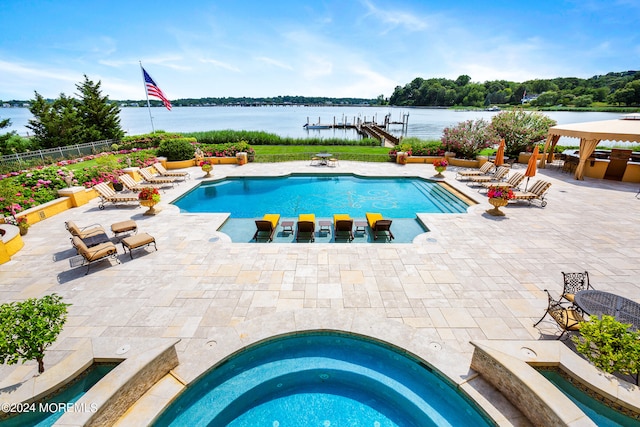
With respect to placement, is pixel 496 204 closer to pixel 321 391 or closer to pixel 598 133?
pixel 598 133

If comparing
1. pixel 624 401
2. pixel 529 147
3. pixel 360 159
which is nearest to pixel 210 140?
pixel 360 159

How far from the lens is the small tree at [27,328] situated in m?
3.66

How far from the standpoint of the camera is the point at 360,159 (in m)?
22.2

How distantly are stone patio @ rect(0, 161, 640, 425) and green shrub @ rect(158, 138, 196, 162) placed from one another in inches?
398

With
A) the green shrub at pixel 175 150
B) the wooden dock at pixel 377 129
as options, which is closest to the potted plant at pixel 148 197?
the green shrub at pixel 175 150

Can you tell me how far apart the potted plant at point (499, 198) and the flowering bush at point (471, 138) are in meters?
9.54

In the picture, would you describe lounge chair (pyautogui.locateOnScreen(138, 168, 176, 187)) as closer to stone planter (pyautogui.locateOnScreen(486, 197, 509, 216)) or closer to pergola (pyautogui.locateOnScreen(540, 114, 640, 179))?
stone planter (pyautogui.locateOnScreen(486, 197, 509, 216))

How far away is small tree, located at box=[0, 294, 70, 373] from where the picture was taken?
366 centimetres

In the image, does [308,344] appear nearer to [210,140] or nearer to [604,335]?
[604,335]

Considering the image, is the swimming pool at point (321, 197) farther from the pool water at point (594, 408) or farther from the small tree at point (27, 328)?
the small tree at point (27, 328)

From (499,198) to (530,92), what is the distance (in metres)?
151

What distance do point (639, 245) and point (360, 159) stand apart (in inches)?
633

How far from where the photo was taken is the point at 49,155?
17422mm

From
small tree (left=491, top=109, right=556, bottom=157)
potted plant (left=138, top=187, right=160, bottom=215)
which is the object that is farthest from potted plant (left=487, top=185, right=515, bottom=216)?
potted plant (left=138, top=187, right=160, bottom=215)
